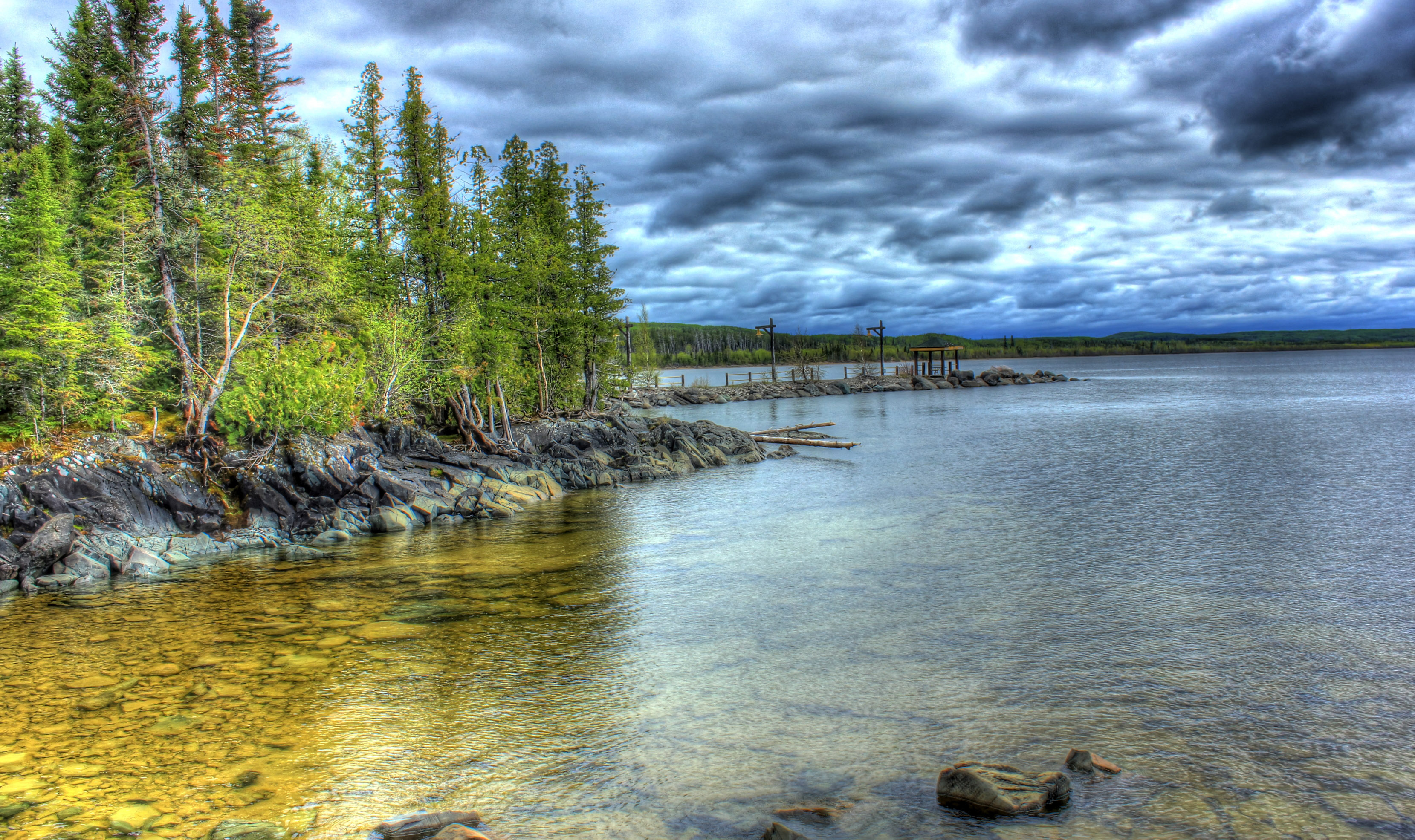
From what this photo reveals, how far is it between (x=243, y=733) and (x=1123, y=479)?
25864mm

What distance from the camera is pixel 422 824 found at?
5.95 meters

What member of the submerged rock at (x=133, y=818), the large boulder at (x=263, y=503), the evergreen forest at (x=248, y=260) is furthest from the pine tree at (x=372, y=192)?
the submerged rock at (x=133, y=818)

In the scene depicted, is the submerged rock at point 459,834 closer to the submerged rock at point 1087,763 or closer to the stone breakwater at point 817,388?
the submerged rock at point 1087,763

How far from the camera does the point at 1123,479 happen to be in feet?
82.0

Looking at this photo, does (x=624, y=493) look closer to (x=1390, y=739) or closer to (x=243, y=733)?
(x=243, y=733)

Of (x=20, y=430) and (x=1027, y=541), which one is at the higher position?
(x=20, y=430)

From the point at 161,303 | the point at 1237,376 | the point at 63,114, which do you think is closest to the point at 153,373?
the point at 161,303

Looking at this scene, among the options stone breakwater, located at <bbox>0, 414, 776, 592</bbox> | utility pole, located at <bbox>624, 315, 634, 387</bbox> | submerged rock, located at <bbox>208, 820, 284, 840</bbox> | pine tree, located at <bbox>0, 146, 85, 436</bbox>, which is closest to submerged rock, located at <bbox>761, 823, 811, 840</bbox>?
submerged rock, located at <bbox>208, 820, 284, 840</bbox>

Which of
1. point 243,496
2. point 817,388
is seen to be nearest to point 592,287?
point 243,496

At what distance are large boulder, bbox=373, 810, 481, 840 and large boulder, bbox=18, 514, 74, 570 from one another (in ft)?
43.6

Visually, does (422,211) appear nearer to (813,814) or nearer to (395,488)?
(395,488)

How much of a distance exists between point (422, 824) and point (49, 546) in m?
13.9

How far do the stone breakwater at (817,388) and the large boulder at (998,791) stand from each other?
52.4 m

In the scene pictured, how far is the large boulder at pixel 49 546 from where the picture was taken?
14.4 m
